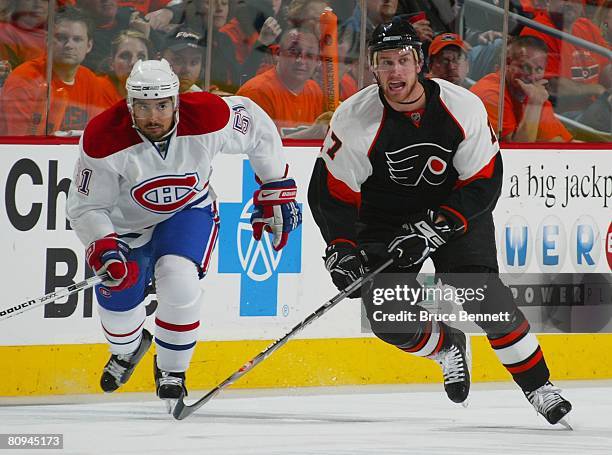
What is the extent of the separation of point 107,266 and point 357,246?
78 cm

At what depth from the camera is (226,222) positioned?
475cm

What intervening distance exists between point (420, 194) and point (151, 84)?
89cm

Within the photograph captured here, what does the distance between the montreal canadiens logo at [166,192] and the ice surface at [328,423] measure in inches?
26.2

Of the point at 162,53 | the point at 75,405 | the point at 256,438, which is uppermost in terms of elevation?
the point at 162,53

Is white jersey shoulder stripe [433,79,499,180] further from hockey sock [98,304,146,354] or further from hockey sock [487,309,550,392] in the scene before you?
hockey sock [98,304,146,354]

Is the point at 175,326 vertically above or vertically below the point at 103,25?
below

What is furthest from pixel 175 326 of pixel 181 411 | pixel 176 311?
pixel 181 411

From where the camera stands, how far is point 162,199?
13.3ft

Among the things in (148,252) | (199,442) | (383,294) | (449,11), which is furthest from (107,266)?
(449,11)

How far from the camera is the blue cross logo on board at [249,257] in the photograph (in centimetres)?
475

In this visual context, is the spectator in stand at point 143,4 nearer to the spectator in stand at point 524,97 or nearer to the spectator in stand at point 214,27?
Answer: the spectator in stand at point 214,27

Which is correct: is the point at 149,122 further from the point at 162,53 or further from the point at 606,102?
the point at 606,102

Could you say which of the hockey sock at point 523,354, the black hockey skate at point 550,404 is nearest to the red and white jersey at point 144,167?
the hockey sock at point 523,354

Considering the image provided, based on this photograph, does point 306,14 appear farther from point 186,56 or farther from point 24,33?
point 24,33
